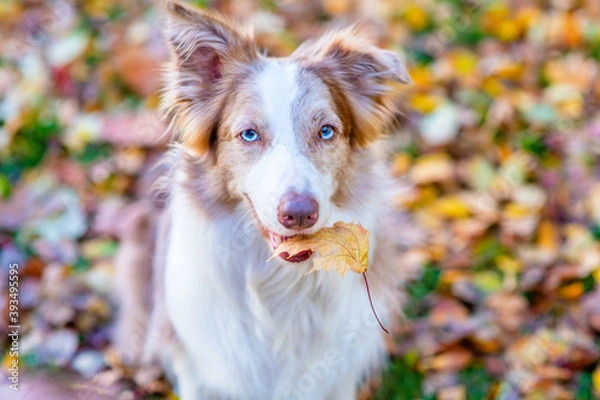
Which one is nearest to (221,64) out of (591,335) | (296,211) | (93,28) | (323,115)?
(323,115)

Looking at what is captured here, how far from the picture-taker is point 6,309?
4242mm

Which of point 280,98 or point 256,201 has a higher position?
point 280,98

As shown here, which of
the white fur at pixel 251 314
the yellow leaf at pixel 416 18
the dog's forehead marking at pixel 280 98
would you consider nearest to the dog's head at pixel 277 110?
the dog's forehead marking at pixel 280 98

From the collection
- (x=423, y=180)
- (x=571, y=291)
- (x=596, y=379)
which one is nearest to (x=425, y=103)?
(x=423, y=180)

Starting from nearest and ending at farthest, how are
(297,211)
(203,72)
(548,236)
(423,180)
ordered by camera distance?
(297,211)
(203,72)
(548,236)
(423,180)

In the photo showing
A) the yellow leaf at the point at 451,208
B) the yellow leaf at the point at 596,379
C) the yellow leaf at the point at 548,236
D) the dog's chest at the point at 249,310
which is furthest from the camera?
the yellow leaf at the point at 451,208

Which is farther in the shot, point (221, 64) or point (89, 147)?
point (89, 147)

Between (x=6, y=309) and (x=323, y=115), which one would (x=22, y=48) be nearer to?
(x=6, y=309)

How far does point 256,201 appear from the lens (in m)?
2.83

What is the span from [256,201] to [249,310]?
690 mm

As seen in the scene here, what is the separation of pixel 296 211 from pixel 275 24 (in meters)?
3.68

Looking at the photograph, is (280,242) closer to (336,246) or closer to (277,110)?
(336,246)

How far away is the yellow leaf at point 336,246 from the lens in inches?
109

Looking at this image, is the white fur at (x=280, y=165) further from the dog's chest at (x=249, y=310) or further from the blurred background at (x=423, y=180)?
the blurred background at (x=423, y=180)
